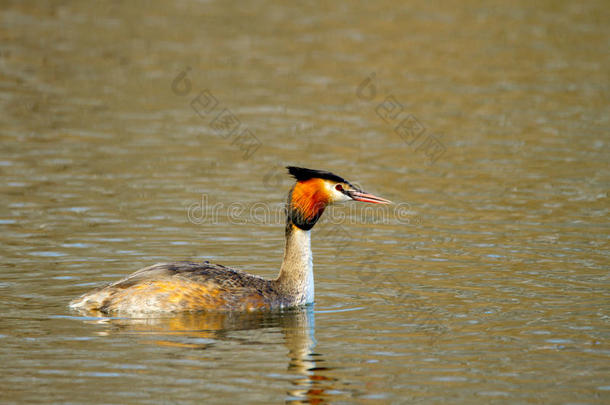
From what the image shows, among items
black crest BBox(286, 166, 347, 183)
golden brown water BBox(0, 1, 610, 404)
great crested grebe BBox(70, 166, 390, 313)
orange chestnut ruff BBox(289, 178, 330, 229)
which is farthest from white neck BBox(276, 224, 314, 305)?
black crest BBox(286, 166, 347, 183)

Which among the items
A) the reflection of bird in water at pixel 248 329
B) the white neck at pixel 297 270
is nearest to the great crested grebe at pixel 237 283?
the white neck at pixel 297 270

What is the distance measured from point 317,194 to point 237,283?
139cm

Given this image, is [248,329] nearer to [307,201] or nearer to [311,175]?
[307,201]

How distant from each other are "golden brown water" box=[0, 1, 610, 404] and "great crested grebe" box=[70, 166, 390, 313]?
0.73 ft

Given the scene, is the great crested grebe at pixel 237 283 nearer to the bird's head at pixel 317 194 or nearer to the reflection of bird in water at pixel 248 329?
the bird's head at pixel 317 194

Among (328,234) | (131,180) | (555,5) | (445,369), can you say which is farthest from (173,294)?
(555,5)

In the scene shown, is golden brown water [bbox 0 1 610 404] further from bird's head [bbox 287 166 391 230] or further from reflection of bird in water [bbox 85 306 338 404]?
bird's head [bbox 287 166 391 230]

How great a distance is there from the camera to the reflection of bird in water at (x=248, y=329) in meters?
10.1

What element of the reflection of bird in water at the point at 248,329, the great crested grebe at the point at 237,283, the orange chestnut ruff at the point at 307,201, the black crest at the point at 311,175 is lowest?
the reflection of bird in water at the point at 248,329

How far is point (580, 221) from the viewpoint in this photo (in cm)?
1622

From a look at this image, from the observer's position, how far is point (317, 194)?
1252 cm

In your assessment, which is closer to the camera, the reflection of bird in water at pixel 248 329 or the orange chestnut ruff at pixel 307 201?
the reflection of bird in water at pixel 248 329

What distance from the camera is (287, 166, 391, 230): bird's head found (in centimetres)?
1245

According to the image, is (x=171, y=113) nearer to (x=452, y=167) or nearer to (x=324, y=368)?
(x=452, y=167)
